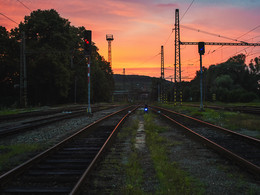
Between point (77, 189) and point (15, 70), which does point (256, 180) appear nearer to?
point (77, 189)

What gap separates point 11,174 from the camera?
4.47 meters

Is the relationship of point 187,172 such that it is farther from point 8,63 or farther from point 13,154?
point 8,63

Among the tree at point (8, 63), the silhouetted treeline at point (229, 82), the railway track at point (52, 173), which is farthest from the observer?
the silhouetted treeline at point (229, 82)

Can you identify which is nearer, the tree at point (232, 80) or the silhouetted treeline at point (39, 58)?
the silhouetted treeline at point (39, 58)

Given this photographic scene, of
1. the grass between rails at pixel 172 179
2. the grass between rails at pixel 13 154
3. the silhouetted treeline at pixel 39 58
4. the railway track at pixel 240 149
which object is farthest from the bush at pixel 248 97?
the grass between rails at pixel 13 154

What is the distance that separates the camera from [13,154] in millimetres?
6699

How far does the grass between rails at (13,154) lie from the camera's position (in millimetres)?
5764

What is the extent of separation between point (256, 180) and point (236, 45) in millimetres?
35672

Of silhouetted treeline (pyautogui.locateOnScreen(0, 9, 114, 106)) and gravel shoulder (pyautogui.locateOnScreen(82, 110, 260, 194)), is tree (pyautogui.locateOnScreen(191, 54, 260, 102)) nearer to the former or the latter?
silhouetted treeline (pyautogui.locateOnScreen(0, 9, 114, 106))

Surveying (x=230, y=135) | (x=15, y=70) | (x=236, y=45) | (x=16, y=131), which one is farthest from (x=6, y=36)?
(x=230, y=135)

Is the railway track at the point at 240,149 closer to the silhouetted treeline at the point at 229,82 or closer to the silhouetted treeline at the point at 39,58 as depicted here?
the silhouetted treeline at the point at 39,58

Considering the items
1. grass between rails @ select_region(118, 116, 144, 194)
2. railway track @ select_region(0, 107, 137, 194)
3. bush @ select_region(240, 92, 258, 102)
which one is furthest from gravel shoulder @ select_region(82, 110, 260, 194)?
bush @ select_region(240, 92, 258, 102)

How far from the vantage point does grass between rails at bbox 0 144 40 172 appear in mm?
5764

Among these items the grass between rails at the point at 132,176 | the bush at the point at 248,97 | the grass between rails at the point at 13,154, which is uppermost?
the bush at the point at 248,97
